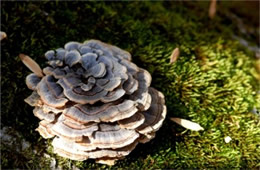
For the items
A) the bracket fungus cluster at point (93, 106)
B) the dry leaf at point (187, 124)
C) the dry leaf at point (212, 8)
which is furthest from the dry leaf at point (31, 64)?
the dry leaf at point (212, 8)

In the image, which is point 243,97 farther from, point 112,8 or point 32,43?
point 32,43

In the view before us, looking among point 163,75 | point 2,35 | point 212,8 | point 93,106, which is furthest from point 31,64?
point 212,8

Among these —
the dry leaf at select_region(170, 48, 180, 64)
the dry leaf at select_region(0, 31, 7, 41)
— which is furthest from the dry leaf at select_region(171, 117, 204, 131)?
the dry leaf at select_region(0, 31, 7, 41)

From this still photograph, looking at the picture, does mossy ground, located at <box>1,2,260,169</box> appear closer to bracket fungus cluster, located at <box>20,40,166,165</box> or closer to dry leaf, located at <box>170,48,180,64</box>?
dry leaf, located at <box>170,48,180,64</box>

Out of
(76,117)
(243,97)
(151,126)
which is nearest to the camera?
(76,117)

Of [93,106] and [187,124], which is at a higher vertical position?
[93,106]

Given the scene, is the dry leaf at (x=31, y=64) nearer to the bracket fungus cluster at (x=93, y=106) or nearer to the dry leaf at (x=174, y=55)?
the bracket fungus cluster at (x=93, y=106)

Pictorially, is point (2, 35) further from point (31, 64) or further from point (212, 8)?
point (212, 8)

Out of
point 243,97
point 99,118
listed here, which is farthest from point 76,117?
point 243,97
